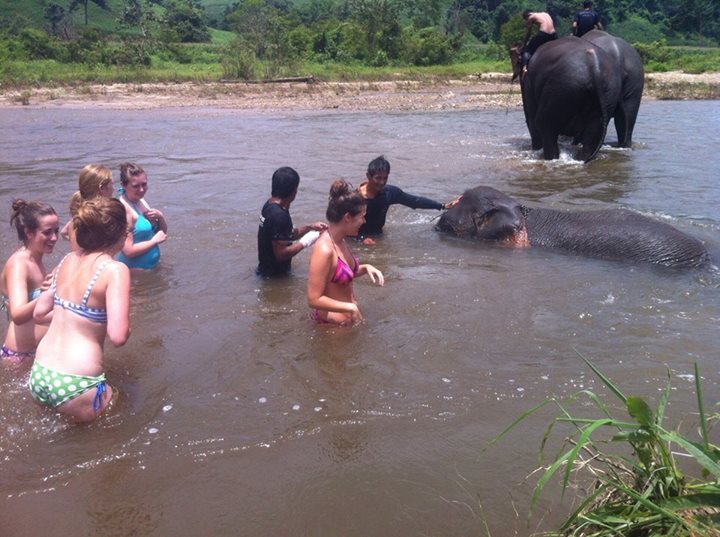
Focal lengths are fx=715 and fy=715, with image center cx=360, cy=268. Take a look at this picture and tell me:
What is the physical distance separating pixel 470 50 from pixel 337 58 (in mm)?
11012

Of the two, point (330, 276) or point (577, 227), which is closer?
point (330, 276)

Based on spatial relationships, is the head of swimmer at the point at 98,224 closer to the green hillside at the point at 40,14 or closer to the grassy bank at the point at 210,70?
the grassy bank at the point at 210,70

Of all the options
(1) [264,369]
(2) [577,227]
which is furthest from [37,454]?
(2) [577,227]

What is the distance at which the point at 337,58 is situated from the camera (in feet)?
129

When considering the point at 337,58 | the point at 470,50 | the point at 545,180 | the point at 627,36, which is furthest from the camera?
the point at 627,36

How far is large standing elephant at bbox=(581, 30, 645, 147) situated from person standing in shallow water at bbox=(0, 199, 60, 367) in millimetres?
8692

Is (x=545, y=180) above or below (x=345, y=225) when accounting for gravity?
below

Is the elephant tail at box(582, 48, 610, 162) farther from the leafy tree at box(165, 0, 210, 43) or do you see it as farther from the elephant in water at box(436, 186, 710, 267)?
the leafy tree at box(165, 0, 210, 43)

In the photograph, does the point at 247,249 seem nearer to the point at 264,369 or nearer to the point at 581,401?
the point at 264,369

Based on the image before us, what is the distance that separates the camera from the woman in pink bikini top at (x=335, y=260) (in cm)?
438

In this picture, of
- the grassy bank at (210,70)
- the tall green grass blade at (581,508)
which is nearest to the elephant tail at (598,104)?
the tall green grass blade at (581,508)

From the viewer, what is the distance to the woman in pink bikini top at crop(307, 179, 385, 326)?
172 inches

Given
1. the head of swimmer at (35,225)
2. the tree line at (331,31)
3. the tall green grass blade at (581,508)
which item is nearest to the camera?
the tall green grass blade at (581,508)

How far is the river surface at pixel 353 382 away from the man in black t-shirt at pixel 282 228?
33cm
